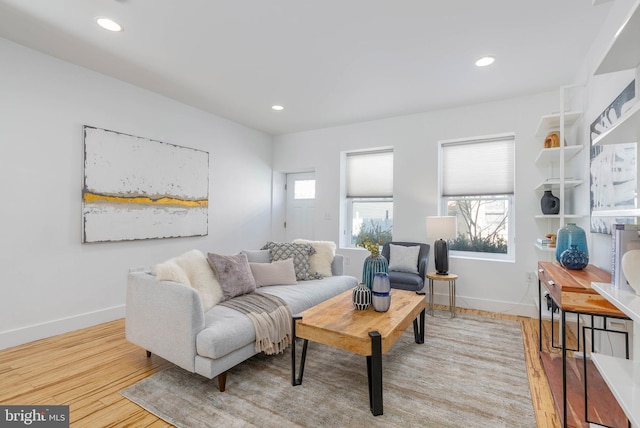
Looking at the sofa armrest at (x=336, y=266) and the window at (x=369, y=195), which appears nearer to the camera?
the sofa armrest at (x=336, y=266)

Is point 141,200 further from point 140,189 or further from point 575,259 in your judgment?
point 575,259

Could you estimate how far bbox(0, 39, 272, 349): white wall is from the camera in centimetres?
265

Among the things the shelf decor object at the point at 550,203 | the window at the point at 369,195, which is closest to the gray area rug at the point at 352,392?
the shelf decor object at the point at 550,203

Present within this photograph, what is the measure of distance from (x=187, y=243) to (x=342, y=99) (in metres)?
2.79

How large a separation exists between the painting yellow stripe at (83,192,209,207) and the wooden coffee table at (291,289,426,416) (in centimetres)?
253

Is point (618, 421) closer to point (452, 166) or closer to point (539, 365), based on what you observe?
point (539, 365)

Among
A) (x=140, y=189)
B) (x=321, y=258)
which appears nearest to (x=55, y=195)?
(x=140, y=189)

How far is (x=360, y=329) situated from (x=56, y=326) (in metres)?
2.98

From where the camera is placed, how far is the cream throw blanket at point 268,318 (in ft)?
7.37

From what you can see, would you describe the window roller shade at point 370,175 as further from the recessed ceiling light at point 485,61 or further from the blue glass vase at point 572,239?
the blue glass vase at point 572,239

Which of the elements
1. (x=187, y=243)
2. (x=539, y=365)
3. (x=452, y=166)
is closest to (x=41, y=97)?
(x=187, y=243)

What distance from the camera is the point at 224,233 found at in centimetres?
463

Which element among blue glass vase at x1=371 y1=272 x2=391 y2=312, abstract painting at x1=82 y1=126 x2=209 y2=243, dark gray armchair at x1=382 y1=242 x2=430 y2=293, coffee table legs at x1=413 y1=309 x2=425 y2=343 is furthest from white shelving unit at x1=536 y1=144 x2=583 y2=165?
abstract painting at x1=82 y1=126 x2=209 y2=243

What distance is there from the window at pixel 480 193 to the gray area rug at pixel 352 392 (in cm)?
162
